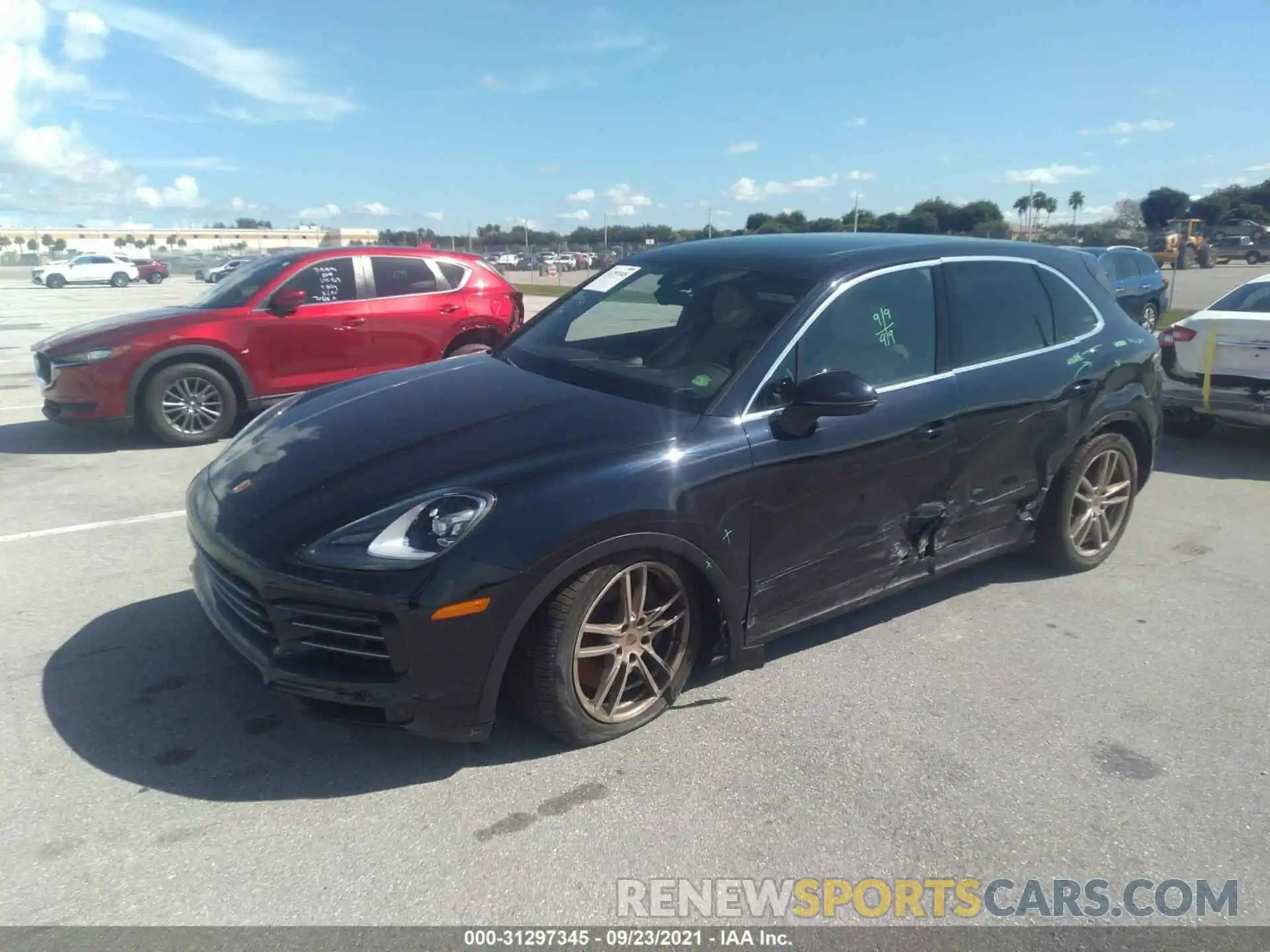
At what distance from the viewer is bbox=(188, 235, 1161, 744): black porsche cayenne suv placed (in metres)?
2.90

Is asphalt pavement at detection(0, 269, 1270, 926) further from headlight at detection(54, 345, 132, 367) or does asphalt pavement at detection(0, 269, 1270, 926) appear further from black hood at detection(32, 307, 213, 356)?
black hood at detection(32, 307, 213, 356)

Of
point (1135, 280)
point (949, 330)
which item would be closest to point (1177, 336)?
point (949, 330)

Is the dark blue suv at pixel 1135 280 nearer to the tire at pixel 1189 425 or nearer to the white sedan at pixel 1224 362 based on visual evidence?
the tire at pixel 1189 425

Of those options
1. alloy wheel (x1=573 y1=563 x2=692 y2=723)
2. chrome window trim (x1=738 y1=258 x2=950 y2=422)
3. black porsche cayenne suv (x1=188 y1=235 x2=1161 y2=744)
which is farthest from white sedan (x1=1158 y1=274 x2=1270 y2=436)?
alloy wheel (x1=573 y1=563 x2=692 y2=723)

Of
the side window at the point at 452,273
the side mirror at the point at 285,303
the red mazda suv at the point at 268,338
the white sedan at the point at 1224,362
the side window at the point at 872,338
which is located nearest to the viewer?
the side window at the point at 872,338

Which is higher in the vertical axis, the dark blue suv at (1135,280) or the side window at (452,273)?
the side window at (452,273)

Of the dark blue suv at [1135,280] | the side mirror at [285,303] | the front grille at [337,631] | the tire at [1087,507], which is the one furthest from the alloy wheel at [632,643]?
the dark blue suv at [1135,280]

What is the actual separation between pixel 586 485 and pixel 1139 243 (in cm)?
5404

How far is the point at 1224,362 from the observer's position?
762 centimetres

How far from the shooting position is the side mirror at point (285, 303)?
823 centimetres

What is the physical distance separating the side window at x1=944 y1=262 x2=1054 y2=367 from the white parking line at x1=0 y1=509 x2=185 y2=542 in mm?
4704

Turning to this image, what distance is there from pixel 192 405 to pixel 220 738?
18.2 ft

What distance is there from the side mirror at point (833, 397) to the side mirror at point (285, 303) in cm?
606

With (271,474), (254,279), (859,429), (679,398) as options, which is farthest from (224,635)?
(254,279)
